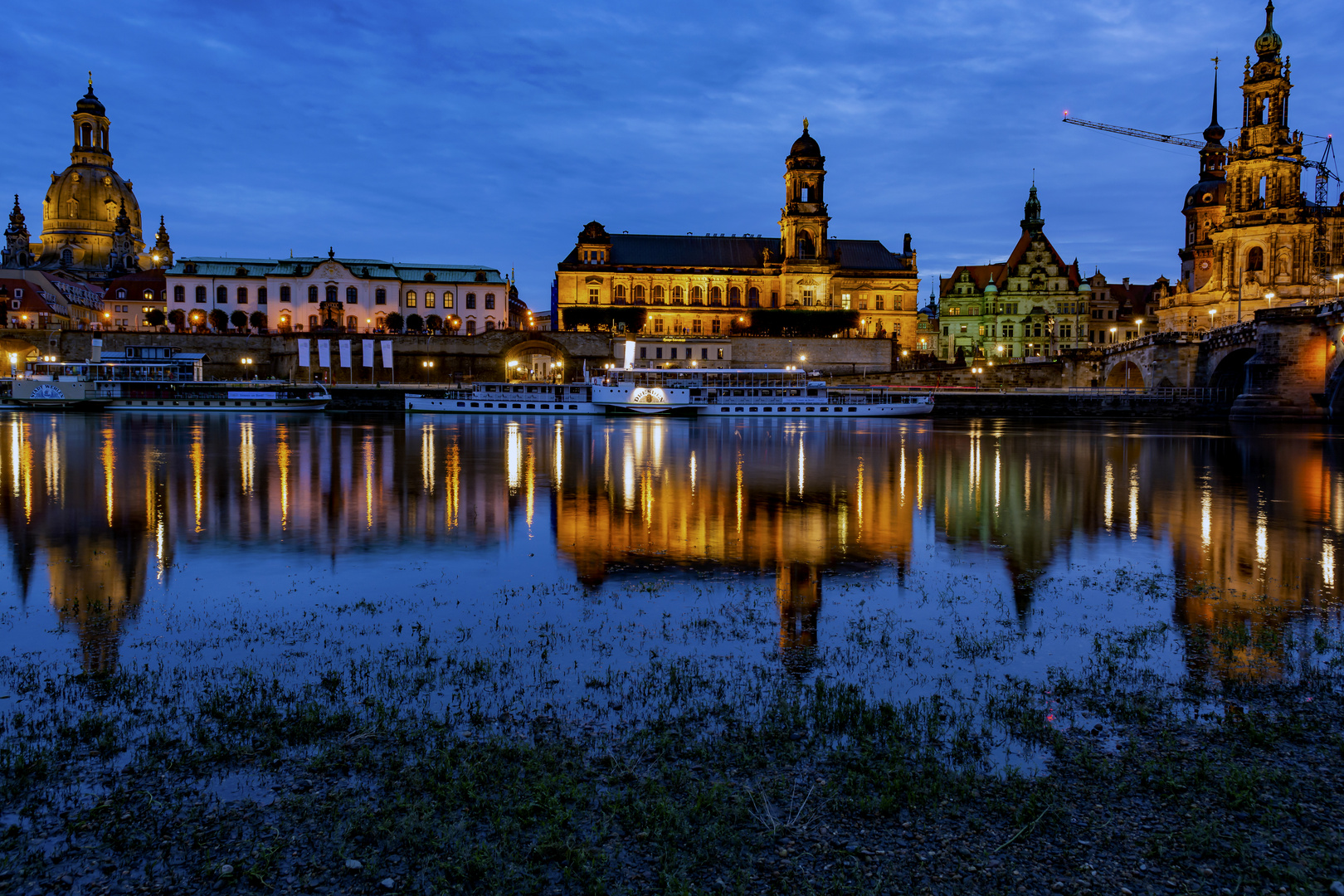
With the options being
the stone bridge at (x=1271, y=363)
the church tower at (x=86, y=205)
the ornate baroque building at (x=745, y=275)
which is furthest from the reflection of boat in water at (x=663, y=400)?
the church tower at (x=86, y=205)

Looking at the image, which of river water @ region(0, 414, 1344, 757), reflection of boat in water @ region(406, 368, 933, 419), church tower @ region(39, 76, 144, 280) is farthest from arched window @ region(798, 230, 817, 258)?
church tower @ region(39, 76, 144, 280)

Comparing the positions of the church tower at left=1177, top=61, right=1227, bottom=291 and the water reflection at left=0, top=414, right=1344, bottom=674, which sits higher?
the church tower at left=1177, top=61, right=1227, bottom=291

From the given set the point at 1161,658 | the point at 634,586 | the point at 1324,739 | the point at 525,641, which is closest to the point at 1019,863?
the point at 1324,739

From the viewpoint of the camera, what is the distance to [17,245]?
13712 cm

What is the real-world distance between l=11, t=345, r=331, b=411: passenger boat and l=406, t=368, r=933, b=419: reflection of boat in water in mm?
13216

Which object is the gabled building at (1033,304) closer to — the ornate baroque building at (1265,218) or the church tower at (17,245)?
the ornate baroque building at (1265,218)

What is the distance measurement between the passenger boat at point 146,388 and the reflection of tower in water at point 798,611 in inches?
2649

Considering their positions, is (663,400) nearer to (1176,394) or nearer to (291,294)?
(1176,394)

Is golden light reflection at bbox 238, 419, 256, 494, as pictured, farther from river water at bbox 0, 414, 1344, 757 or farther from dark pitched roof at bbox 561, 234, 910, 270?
dark pitched roof at bbox 561, 234, 910, 270

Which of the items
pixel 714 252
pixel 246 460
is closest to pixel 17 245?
pixel 714 252

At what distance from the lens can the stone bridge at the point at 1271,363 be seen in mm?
54219

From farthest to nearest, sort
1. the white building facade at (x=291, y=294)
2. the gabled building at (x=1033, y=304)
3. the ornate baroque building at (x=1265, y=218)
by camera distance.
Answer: the gabled building at (x=1033, y=304) < the white building facade at (x=291, y=294) < the ornate baroque building at (x=1265, y=218)

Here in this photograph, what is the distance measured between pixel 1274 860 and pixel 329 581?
11.0 meters

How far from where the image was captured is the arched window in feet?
344
